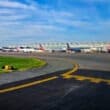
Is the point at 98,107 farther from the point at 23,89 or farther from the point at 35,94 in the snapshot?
the point at 23,89

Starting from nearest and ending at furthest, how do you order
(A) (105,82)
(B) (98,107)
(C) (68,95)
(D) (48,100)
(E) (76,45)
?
(B) (98,107)
(D) (48,100)
(C) (68,95)
(A) (105,82)
(E) (76,45)

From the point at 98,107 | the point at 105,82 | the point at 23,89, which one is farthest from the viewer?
the point at 105,82

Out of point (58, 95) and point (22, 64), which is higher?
point (22, 64)

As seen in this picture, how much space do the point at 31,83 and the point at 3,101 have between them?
3259 millimetres

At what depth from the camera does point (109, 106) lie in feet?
27.0

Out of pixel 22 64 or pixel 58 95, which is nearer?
pixel 58 95

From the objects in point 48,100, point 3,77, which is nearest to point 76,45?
point 3,77

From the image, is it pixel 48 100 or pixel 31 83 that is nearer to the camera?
pixel 48 100

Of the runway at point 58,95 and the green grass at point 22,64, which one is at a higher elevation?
the green grass at point 22,64

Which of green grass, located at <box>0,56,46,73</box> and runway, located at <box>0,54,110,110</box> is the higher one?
green grass, located at <box>0,56,46,73</box>

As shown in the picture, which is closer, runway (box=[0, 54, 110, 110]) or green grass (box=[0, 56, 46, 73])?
runway (box=[0, 54, 110, 110])

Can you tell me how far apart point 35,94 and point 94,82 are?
373 centimetres

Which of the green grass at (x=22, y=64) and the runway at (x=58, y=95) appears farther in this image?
the green grass at (x=22, y=64)

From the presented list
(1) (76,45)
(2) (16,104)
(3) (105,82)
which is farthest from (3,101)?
(1) (76,45)
